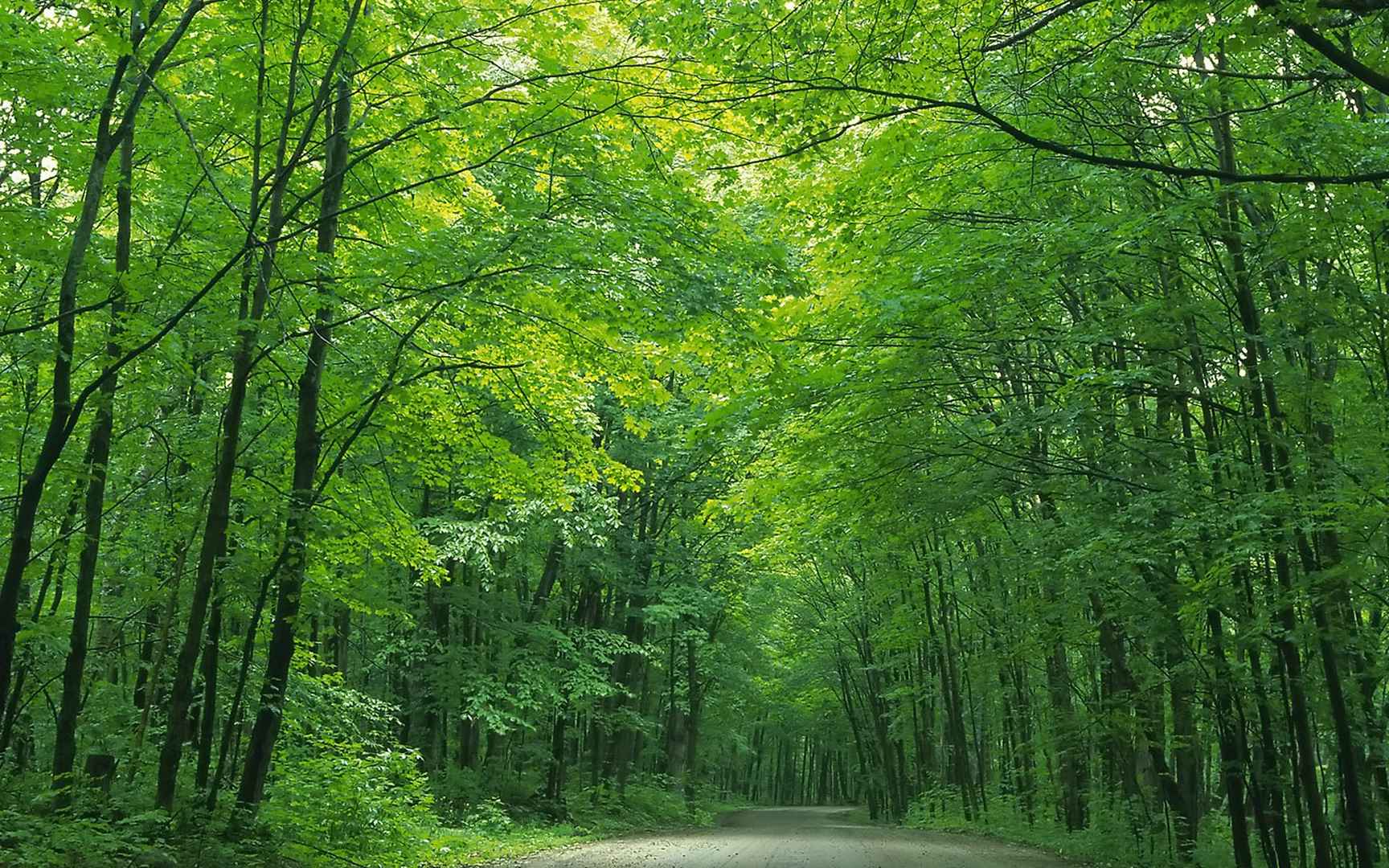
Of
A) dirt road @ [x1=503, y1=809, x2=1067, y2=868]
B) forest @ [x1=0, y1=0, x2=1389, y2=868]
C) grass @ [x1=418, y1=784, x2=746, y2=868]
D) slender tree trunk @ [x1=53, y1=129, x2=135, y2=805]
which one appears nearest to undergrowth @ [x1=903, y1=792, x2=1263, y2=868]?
forest @ [x1=0, y1=0, x2=1389, y2=868]

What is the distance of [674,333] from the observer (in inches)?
399

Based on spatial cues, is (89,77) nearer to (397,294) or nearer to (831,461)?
(397,294)

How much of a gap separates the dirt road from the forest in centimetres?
212

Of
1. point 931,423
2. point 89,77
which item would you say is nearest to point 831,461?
point 931,423

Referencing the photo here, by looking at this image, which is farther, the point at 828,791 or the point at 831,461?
the point at 828,791

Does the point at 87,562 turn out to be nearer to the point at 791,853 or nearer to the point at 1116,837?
the point at 791,853

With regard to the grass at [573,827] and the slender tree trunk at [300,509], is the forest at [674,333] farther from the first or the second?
the grass at [573,827]

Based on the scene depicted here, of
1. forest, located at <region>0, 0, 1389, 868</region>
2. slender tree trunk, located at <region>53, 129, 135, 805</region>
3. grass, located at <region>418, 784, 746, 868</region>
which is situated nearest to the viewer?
forest, located at <region>0, 0, 1389, 868</region>

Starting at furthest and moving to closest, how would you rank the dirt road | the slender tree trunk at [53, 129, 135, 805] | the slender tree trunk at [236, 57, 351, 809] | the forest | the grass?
1. the grass
2. the dirt road
3. the slender tree trunk at [236, 57, 351, 809]
4. the slender tree trunk at [53, 129, 135, 805]
5. the forest

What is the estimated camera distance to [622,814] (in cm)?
2300

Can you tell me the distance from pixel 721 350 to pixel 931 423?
3431 mm

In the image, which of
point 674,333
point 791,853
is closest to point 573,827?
point 791,853

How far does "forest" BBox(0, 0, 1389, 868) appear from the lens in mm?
7023

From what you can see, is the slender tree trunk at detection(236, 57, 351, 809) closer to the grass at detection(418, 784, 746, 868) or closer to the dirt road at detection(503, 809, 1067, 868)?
the grass at detection(418, 784, 746, 868)
